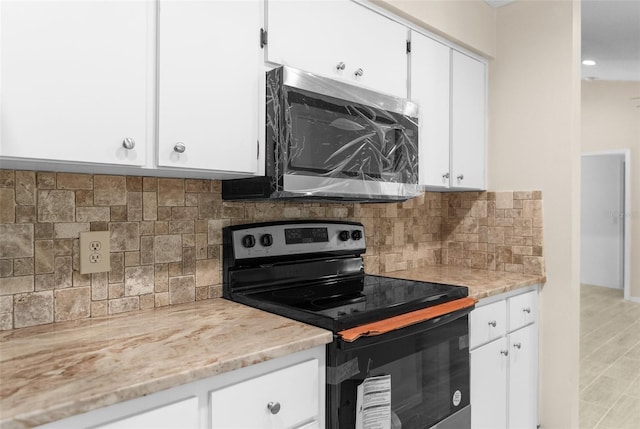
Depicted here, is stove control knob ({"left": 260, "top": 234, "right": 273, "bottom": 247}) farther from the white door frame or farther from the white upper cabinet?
the white door frame

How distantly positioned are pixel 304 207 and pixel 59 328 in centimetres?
103

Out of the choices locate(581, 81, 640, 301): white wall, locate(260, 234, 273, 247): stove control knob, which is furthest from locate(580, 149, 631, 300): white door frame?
locate(260, 234, 273, 247): stove control knob

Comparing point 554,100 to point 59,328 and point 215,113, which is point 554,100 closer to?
point 215,113

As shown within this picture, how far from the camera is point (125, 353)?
40.1 inches

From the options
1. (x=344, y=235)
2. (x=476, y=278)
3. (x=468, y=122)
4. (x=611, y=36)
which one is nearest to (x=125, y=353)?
(x=344, y=235)

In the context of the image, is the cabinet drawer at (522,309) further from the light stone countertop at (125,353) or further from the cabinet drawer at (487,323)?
the light stone countertop at (125,353)

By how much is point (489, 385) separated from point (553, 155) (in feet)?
3.86

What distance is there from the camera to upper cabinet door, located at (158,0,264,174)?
1.21 m

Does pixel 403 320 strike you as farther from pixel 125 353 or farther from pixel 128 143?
pixel 128 143

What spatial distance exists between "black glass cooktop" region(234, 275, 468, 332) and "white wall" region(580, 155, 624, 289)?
16.1ft

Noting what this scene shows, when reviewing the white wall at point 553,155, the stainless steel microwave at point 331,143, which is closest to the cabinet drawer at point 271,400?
the stainless steel microwave at point 331,143

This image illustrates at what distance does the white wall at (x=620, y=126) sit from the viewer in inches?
199

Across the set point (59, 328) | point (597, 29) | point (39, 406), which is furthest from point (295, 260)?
point (597, 29)

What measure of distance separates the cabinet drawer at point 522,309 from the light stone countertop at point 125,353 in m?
1.25
